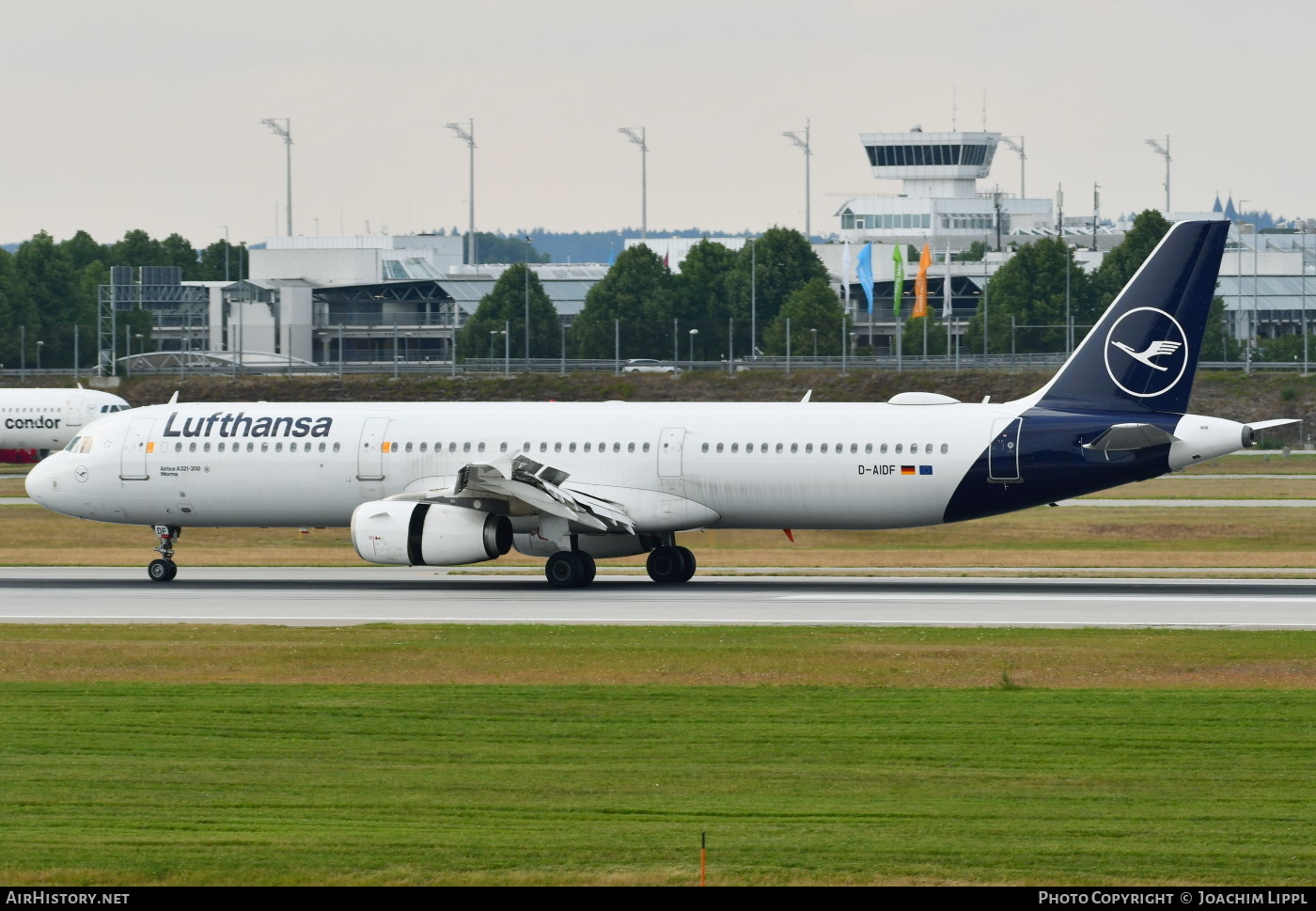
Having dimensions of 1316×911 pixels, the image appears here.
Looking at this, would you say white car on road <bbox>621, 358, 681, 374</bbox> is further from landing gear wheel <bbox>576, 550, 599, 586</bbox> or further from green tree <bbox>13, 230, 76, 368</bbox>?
landing gear wheel <bbox>576, 550, 599, 586</bbox>

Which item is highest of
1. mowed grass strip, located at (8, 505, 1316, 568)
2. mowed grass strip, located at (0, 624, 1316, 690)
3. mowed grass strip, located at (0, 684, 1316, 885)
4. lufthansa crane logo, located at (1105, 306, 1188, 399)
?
lufthansa crane logo, located at (1105, 306, 1188, 399)

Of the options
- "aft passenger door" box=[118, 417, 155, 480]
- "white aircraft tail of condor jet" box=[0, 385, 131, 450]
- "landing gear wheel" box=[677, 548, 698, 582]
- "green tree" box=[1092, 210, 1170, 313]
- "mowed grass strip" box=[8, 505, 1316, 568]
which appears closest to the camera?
"landing gear wheel" box=[677, 548, 698, 582]

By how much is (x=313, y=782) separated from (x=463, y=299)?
150912 millimetres

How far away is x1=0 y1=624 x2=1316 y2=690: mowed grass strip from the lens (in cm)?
2373

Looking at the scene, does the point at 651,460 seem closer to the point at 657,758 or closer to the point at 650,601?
the point at 650,601

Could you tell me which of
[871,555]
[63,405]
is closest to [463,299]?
[63,405]

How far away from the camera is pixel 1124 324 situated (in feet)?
117

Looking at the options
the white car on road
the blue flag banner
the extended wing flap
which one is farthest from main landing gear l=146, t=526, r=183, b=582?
the blue flag banner

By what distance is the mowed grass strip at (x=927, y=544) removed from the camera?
4450 centimetres

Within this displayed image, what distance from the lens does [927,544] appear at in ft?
163

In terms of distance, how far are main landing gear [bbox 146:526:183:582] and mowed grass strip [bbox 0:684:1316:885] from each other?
16.1 m

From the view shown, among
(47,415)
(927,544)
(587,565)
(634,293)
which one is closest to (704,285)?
(634,293)

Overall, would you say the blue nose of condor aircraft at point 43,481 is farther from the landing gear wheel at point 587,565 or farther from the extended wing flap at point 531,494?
the landing gear wheel at point 587,565

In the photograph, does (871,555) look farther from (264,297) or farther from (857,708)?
(264,297)
